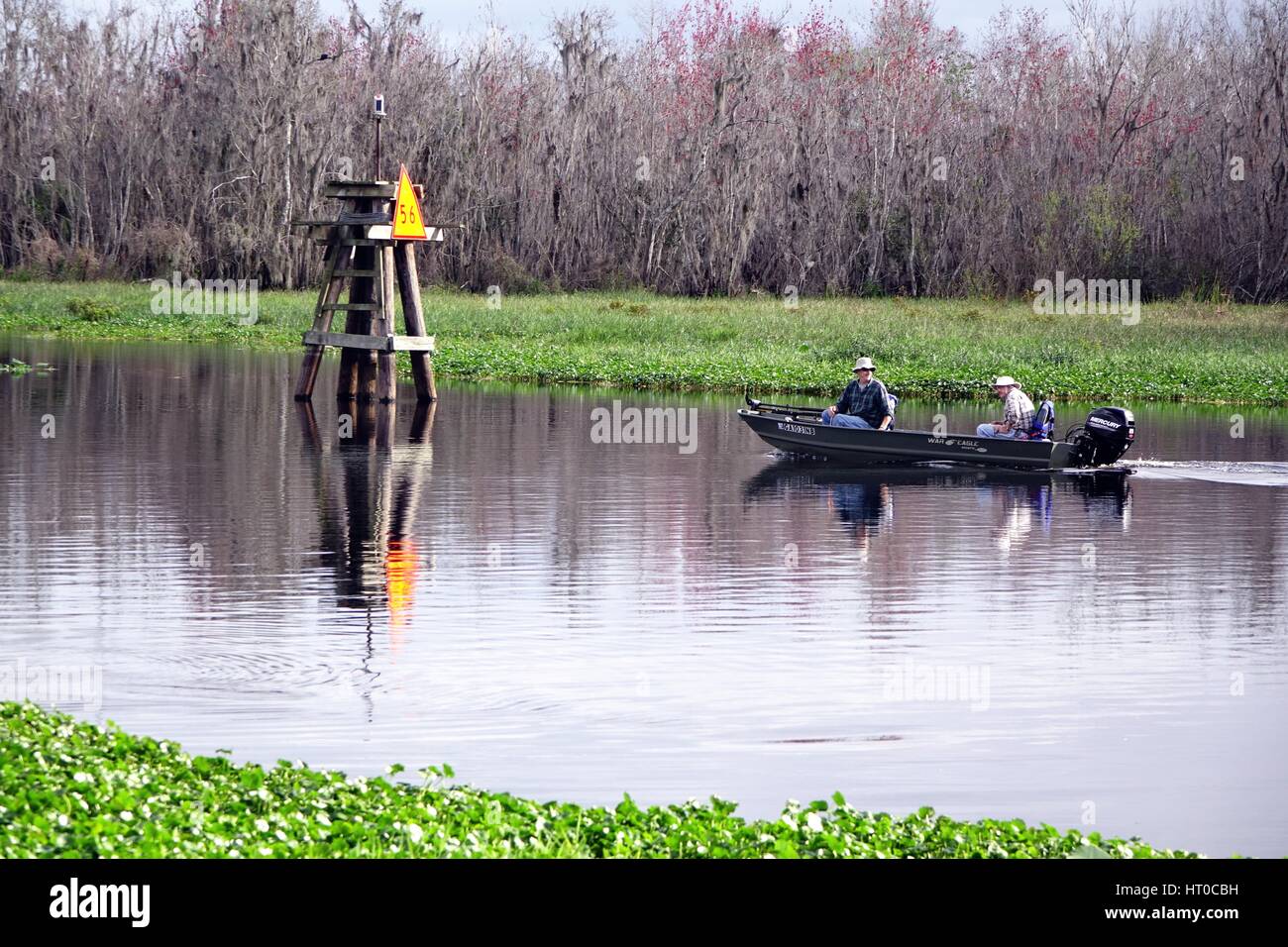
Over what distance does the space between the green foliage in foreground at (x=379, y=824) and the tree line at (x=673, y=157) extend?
2251 inches

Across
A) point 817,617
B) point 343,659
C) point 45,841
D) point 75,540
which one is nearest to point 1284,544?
point 817,617

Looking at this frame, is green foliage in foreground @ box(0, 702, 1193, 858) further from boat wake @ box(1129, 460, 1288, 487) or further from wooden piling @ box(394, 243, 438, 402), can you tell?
wooden piling @ box(394, 243, 438, 402)

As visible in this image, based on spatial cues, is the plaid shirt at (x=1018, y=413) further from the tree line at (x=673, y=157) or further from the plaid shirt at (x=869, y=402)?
the tree line at (x=673, y=157)

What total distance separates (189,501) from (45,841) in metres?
14.2

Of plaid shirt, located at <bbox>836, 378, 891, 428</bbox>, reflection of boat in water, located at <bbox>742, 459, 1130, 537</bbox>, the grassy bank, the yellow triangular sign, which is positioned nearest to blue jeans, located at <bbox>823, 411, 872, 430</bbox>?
plaid shirt, located at <bbox>836, 378, 891, 428</bbox>

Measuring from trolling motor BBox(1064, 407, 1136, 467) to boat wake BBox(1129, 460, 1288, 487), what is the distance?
94 centimetres

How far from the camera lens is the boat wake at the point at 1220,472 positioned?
26.8 meters

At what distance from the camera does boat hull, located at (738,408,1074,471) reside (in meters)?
26.8

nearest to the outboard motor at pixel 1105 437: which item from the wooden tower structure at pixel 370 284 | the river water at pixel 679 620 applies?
the river water at pixel 679 620

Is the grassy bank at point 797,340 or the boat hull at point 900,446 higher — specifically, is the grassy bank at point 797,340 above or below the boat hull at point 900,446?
above

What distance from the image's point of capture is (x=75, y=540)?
1911cm

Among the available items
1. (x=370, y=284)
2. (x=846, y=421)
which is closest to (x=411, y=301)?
(x=370, y=284)

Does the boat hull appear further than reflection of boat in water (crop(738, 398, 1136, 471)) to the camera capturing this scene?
Yes

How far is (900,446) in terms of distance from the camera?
27.5 m
